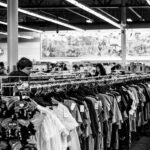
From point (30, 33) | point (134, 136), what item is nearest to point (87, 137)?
point (134, 136)

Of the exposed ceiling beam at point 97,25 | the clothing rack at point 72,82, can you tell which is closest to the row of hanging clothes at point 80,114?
the clothing rack at point 72,82

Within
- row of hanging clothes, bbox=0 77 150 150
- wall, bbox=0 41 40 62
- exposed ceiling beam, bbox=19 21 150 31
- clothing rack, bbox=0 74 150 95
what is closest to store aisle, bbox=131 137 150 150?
row of hanging clothes, bbox=0 77 150 150

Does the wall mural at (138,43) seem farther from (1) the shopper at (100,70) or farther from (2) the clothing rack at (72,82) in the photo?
(1) the shopper at (100,70)

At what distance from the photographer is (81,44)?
69.3 ft

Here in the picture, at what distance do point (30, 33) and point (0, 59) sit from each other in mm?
3084

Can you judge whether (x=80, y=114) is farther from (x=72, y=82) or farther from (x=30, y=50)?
(x=30, y=50)

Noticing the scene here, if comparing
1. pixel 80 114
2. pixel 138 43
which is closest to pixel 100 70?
pixel 80 114

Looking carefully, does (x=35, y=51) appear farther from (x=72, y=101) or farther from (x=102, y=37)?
→ (x=72, y=101)

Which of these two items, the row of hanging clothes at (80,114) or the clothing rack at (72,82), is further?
the clothing rack at (72,82)

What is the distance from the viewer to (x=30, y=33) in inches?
1005

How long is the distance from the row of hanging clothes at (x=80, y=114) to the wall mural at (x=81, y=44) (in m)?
12.5

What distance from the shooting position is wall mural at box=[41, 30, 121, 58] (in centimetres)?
2059

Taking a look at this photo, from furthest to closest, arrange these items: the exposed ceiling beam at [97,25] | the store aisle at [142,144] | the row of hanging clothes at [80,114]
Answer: the exposed ceiling beam at [97,25] < the store aisle at [142,144] < the row of hanging clothes at [80,114]

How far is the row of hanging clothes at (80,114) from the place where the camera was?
11.6ft
